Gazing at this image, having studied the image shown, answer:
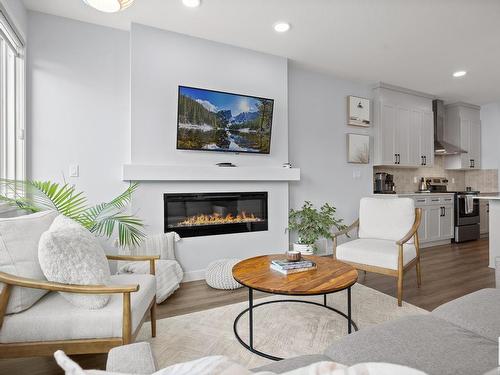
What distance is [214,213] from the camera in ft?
11.6

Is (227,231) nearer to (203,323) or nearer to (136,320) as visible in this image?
(203,323)

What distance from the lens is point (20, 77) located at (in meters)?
2.73

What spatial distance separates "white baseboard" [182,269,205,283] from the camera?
128 inches

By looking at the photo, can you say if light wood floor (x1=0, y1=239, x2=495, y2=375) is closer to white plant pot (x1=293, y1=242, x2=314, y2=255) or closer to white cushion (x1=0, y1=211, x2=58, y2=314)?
white cushion (x1=0, y1=211, x2=58, y2=314)

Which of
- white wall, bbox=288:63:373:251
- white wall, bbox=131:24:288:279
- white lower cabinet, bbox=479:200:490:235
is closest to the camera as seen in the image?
white wall, bbox=131:24:288:279

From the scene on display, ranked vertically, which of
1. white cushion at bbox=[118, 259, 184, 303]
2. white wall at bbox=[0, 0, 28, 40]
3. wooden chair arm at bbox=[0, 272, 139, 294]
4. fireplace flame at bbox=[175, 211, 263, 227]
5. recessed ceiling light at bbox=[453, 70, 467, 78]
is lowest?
white cushion at bbox=[118, 259, 184, 303]

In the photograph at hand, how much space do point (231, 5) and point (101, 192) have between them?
228cm

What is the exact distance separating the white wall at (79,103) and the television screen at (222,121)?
64 cm

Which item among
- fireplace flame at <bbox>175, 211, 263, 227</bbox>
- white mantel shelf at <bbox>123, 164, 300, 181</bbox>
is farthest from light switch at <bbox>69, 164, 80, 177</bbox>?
fireplace flame at <bbox>175, 211, 263, 227</bbox>

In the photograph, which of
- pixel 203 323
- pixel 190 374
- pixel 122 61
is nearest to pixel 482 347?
pixel 190 374

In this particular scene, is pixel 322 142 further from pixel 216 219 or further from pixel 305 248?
pixel 216 219

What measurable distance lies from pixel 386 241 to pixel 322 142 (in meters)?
1.86

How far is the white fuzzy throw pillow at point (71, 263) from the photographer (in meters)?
1.38

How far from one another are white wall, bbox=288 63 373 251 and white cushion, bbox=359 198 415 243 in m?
1.04
